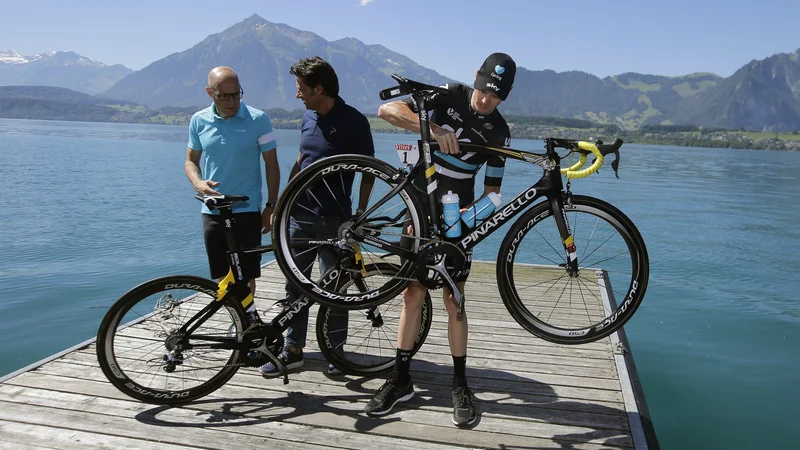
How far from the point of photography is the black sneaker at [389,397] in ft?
13.5

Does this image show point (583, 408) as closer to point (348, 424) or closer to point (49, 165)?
point (348, 424)

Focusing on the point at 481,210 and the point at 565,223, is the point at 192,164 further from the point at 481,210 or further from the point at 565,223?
the point at 565,223

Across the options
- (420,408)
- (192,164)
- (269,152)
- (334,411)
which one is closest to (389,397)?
(420,408)

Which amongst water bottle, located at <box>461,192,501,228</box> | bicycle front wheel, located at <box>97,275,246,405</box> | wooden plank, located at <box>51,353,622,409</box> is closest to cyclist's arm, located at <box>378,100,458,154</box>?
water bottle, located at <box>461,192,501,228</box>

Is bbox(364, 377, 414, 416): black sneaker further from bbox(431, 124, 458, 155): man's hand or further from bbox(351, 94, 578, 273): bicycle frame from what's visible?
bbox(431, 124, 458, 155): man's hand

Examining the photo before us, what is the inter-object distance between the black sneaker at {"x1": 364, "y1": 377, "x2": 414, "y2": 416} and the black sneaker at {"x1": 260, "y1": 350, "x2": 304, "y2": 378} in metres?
0.77

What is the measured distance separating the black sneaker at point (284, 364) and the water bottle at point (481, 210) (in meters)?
1.82

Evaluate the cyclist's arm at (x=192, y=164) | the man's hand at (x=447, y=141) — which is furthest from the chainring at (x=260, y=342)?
the man's hand at (x=447, y=141)

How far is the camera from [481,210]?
385 centimetres

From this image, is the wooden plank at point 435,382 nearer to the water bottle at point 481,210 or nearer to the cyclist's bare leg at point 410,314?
the cyclist's bare leg at point 410,314

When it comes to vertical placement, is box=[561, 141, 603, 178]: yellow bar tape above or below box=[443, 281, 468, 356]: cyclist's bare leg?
above

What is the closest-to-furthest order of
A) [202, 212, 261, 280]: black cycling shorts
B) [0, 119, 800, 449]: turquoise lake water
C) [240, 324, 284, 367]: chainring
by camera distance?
[240, 324, 284, 367]: chainring, [202, 212, 261, 280]: black cycling shorts, [0, 119, 800, 449]: turquoise lake water

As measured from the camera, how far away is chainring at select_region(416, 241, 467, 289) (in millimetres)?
3695

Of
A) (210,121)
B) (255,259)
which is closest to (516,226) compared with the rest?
(255,259)
